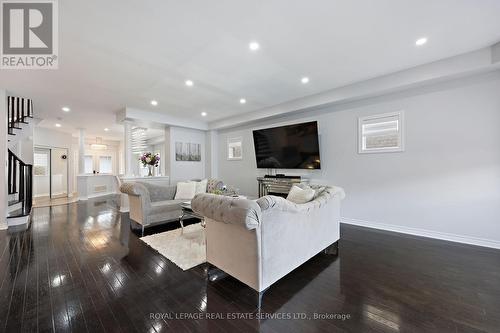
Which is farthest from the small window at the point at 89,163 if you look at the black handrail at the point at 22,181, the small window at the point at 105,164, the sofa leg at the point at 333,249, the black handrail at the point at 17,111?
the sofa leg at the point at 333,249

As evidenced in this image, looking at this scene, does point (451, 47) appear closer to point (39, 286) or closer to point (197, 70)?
point (197, 70)

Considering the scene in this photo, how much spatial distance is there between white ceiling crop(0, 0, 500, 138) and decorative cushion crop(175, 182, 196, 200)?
6.70ft

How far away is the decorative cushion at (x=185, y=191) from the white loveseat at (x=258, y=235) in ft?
8.09

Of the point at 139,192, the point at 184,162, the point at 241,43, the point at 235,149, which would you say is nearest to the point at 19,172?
the point at 139,192

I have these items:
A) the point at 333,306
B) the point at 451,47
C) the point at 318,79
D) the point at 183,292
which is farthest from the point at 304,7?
the point at 183,292

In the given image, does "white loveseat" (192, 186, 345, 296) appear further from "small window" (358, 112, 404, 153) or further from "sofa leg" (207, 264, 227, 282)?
"small window" (358, 112, 404, 153)

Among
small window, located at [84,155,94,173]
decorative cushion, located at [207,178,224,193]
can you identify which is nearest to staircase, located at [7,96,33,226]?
decorative cushion, located at [207,178,224,193]

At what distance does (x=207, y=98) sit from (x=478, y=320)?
16.2 ft

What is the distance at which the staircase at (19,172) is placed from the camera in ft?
14.1

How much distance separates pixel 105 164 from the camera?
10.7 meters

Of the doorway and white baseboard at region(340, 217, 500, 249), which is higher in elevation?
the doorway

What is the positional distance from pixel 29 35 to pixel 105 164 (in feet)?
32.1

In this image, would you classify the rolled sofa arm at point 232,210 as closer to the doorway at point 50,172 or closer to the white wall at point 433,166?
the white wall at point 433,166

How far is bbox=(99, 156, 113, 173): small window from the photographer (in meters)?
10.5
